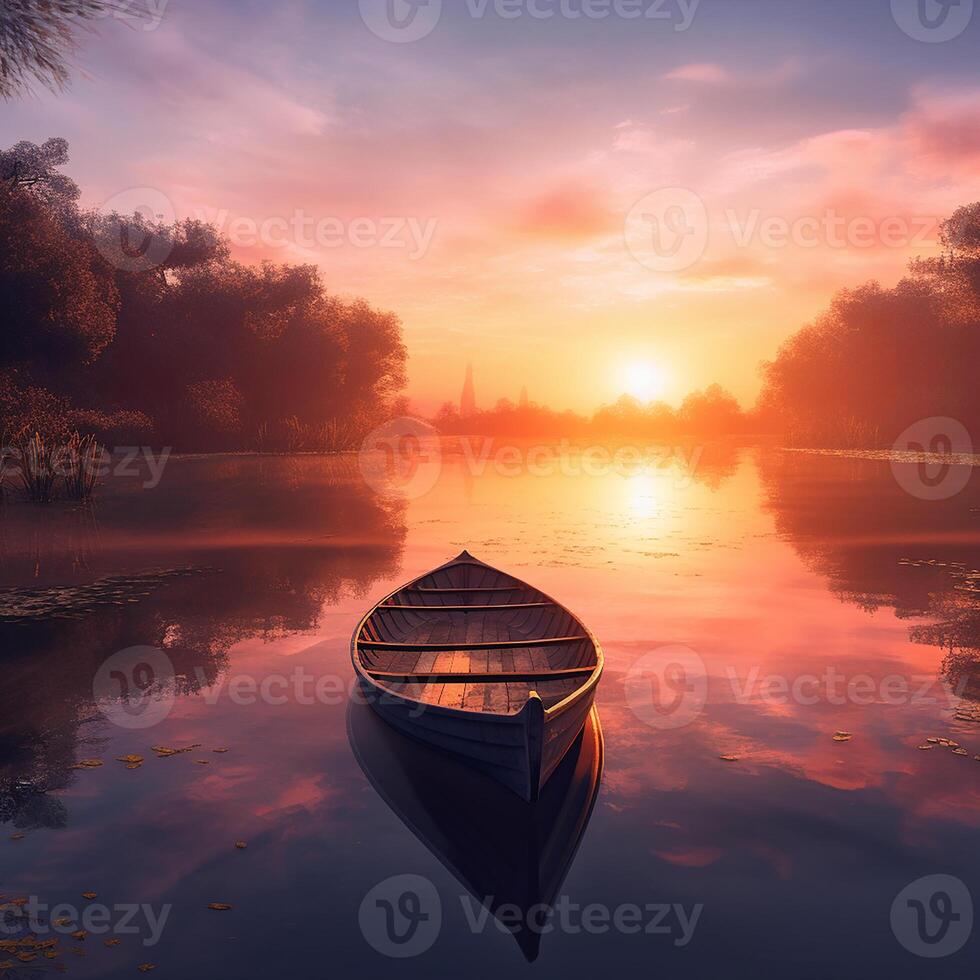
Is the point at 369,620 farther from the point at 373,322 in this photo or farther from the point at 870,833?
the point at 373,322

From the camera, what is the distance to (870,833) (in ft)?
21.2

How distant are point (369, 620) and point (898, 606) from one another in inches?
377

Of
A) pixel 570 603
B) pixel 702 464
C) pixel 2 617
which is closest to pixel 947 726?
pixel 570 603
